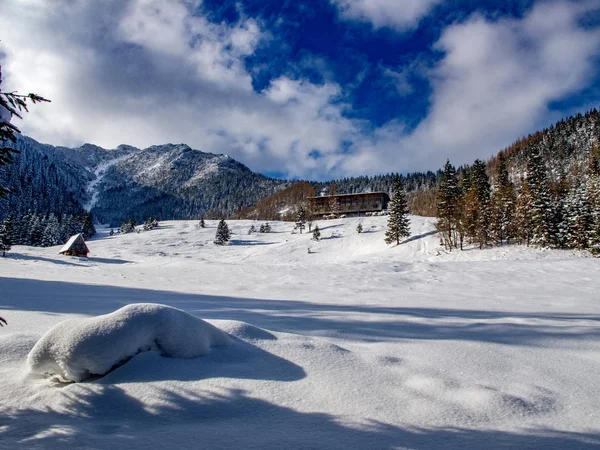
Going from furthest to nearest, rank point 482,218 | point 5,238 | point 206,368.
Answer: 1. point 5,238
2. point 482,218
3. point 206,368

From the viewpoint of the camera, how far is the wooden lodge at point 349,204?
98750mm

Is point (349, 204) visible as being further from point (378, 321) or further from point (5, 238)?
point (378, 321)

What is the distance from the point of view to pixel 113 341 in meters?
3.74

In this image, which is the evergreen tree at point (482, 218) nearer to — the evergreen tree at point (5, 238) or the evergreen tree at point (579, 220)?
the evergreen tree at point (579, 220)

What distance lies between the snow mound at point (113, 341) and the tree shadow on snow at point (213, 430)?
394 mm

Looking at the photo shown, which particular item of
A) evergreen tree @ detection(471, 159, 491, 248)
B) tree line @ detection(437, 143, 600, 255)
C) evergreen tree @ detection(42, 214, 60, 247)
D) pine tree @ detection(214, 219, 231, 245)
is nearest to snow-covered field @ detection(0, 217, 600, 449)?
tree line @ detection(437, 143, 600, 255)

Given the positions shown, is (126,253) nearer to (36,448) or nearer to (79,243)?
(79,243)

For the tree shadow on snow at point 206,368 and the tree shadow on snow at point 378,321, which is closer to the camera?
the tree shadow on snow at point 206,368

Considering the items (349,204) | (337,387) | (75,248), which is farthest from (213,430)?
(349,204)

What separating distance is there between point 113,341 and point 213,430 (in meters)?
1.75

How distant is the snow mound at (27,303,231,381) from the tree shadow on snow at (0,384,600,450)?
39 centimetres

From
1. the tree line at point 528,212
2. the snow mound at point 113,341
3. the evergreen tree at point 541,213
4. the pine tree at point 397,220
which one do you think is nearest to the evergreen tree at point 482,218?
the tree line at point 528,212

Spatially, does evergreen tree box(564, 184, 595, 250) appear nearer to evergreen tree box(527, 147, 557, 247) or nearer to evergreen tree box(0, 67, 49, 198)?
evergreen tree box(527, 147, 557, 247)

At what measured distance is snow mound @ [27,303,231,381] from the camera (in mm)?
3643
